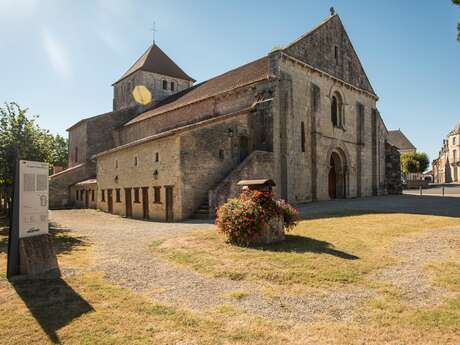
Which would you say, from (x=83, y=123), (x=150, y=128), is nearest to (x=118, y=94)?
(x=83, y=123)

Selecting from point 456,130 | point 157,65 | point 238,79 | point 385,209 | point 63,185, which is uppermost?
point 157,65

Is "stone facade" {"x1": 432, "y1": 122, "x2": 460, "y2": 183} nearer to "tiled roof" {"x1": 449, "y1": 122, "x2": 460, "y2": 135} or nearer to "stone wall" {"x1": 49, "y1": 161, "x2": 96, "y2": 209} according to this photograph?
"tiled roof" {"x1": 449, "y1": 122, "x2": 460, "y2": 135}

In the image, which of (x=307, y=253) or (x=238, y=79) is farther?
(x=238, y=79)

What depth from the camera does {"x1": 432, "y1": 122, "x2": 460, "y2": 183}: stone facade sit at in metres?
62.7

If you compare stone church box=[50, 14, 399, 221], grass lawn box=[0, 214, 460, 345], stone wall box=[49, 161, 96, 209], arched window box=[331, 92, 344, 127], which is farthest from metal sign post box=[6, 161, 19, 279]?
stone wall box=[49, 161, 96, 209]

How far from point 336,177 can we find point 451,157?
51329 millimetres

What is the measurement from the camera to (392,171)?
102ft

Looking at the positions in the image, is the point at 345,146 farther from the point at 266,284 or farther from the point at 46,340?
the point at 46,340

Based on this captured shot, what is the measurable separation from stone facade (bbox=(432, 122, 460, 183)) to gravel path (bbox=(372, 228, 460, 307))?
2537 inches

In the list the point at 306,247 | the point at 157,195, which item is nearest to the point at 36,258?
the point at 306,247

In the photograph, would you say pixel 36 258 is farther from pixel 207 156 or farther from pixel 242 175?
pixel 242 175

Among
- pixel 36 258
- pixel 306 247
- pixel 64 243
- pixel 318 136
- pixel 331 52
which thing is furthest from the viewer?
pixel 331 52

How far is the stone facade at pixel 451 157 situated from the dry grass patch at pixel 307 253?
62137 millimetres

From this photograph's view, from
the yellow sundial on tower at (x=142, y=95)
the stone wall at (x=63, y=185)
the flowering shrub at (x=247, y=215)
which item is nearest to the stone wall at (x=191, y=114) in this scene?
the stone wall at (x=63, y=185)
